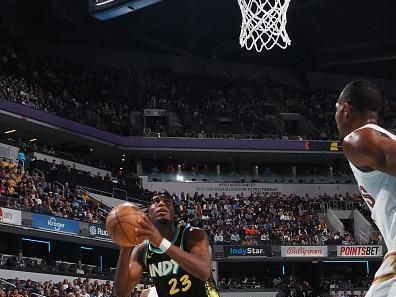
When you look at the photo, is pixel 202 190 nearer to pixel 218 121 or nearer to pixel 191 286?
pixel 218 121

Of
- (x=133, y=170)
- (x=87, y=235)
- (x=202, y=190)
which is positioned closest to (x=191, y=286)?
(x=87, y=235)

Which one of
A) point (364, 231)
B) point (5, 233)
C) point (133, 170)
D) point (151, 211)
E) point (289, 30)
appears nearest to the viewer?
point (151, 211)

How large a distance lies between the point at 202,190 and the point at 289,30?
13381mm

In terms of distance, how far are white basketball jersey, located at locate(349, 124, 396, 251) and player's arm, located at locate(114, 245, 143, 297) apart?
2328 mm

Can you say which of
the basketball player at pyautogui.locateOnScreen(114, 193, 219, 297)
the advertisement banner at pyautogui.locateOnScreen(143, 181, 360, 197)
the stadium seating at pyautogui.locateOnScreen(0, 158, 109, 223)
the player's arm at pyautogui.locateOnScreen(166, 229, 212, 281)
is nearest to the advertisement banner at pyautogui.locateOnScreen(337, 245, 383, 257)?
the advertisement banner at pyautogui.locateOnScreen(143, 181, 360, 197)

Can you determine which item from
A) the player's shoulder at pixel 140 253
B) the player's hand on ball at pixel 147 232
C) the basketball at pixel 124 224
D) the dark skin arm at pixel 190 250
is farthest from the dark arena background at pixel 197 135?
the player's hand on ball at pixel 147 232

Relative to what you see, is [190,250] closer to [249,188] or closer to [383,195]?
[383,195]

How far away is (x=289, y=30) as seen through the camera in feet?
146

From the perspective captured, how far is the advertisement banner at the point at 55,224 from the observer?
80.2 feet

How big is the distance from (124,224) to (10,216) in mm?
19026

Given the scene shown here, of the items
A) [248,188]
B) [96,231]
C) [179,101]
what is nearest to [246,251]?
[248,188]

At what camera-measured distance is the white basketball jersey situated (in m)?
3.72

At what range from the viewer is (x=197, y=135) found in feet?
128

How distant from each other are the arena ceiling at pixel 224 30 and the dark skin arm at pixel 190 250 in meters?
33.9
